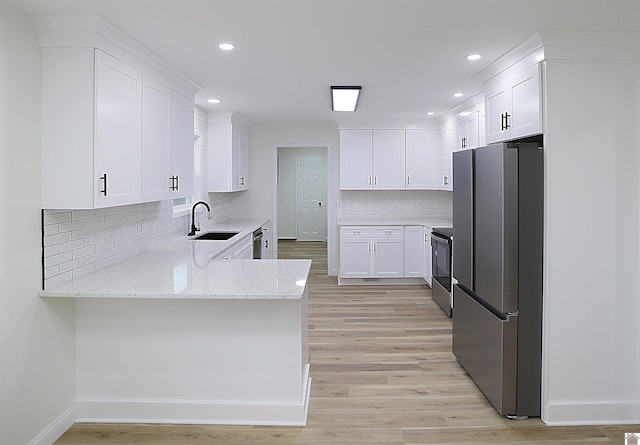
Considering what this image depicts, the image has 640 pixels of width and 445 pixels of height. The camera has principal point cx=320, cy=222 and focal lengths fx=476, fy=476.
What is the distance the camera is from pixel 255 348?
2.85 m

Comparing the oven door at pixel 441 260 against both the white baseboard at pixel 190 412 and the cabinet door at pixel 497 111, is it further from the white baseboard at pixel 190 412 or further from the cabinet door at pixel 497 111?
the white baseboard at pixel 190 412

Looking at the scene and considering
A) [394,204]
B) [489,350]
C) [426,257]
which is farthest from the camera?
[394,204]

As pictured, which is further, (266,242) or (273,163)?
(273,163)

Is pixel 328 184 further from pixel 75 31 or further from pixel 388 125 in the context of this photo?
pixel 75 31

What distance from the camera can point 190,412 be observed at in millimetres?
2865

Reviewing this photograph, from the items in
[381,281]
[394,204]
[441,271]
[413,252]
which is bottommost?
[381,281]

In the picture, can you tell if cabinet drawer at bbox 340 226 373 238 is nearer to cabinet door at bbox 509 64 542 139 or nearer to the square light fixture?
the square light fixture

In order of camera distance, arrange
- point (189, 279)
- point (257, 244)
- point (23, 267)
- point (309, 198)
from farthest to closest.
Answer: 1. point (309, 198)
2. point (257, 244)
3. point (189, 279)
4. point (23, 267)

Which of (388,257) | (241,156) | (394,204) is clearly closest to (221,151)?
(241,156)

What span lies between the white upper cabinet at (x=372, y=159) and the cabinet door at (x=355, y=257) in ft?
2.72

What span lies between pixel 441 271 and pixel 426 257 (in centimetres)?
95

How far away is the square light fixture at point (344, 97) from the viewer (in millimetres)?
4441

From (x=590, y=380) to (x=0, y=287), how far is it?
3.31m

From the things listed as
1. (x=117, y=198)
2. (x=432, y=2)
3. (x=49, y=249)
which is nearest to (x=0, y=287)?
(x=49, y=249)
